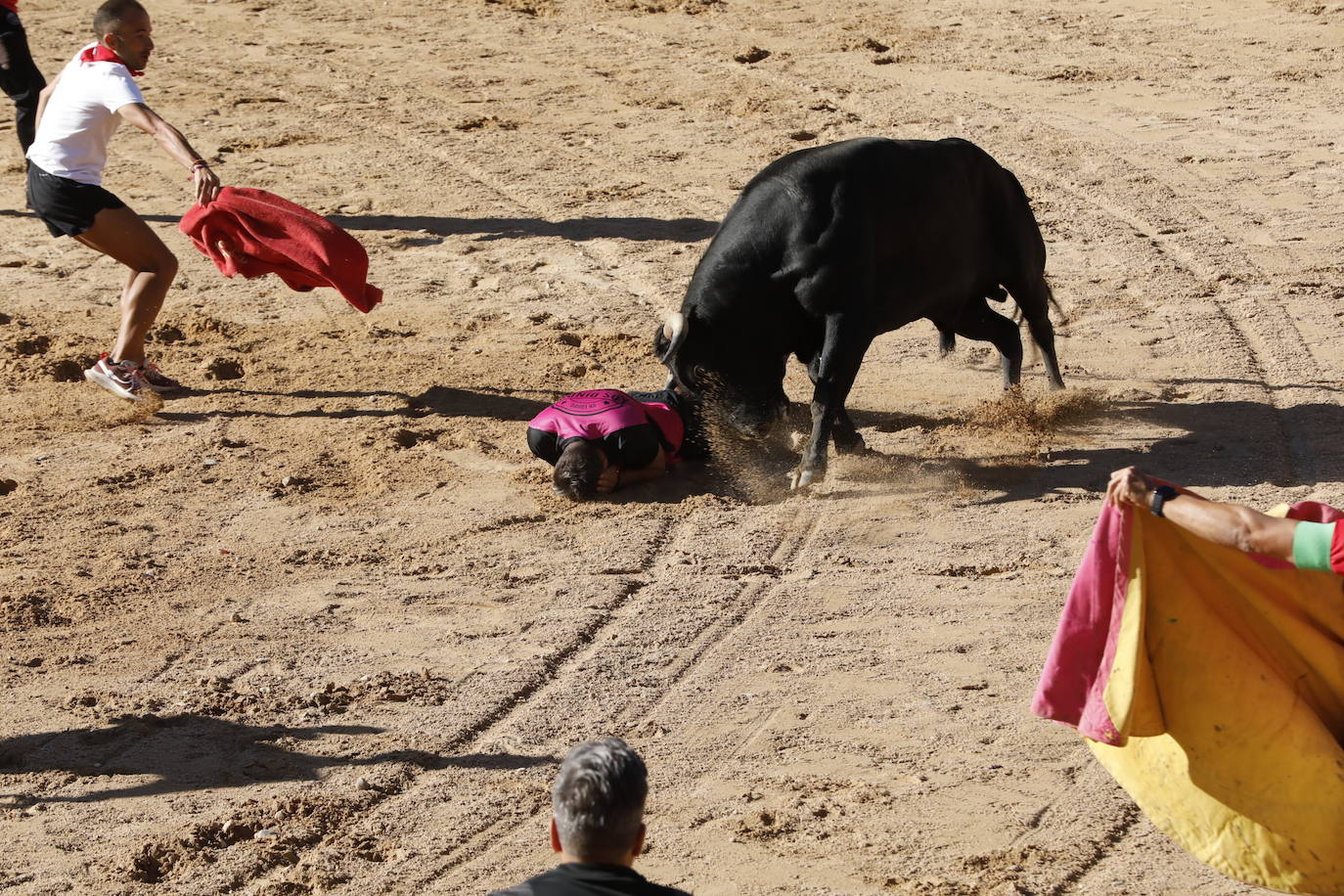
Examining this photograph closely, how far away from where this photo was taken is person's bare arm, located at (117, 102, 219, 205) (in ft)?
24.5


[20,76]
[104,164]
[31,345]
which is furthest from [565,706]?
[20,76]

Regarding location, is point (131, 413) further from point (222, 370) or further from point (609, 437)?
point (609, 437)

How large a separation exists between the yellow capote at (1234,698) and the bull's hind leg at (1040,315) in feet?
13.7

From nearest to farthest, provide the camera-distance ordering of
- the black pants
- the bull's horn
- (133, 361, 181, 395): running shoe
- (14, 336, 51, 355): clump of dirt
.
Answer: the bull's horn, (133, 361, 181, 395): running shoe, (14, 336, 51, 355): clump of dirt, the black pants

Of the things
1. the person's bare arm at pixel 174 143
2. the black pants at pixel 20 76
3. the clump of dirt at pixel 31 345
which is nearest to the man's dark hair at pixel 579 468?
the person's bare arm at pixel 174 143

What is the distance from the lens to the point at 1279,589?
12.6ft

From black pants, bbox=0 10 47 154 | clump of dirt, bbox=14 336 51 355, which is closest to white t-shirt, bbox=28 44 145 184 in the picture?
clump of dirt, bbox=14 336 51 355

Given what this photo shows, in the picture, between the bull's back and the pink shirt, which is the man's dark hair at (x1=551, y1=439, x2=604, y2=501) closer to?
the pink shirt

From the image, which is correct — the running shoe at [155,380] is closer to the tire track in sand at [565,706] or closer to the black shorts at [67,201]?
the black shorts at [67,201]

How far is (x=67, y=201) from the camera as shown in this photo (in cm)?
796

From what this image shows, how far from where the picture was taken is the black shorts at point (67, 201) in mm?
7961

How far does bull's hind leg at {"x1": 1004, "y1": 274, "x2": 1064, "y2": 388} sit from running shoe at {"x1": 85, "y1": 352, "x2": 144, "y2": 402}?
15.0 feet

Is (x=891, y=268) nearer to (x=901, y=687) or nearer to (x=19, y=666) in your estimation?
(x=901, y=687)

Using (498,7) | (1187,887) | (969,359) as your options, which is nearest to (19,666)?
(1187,887)
